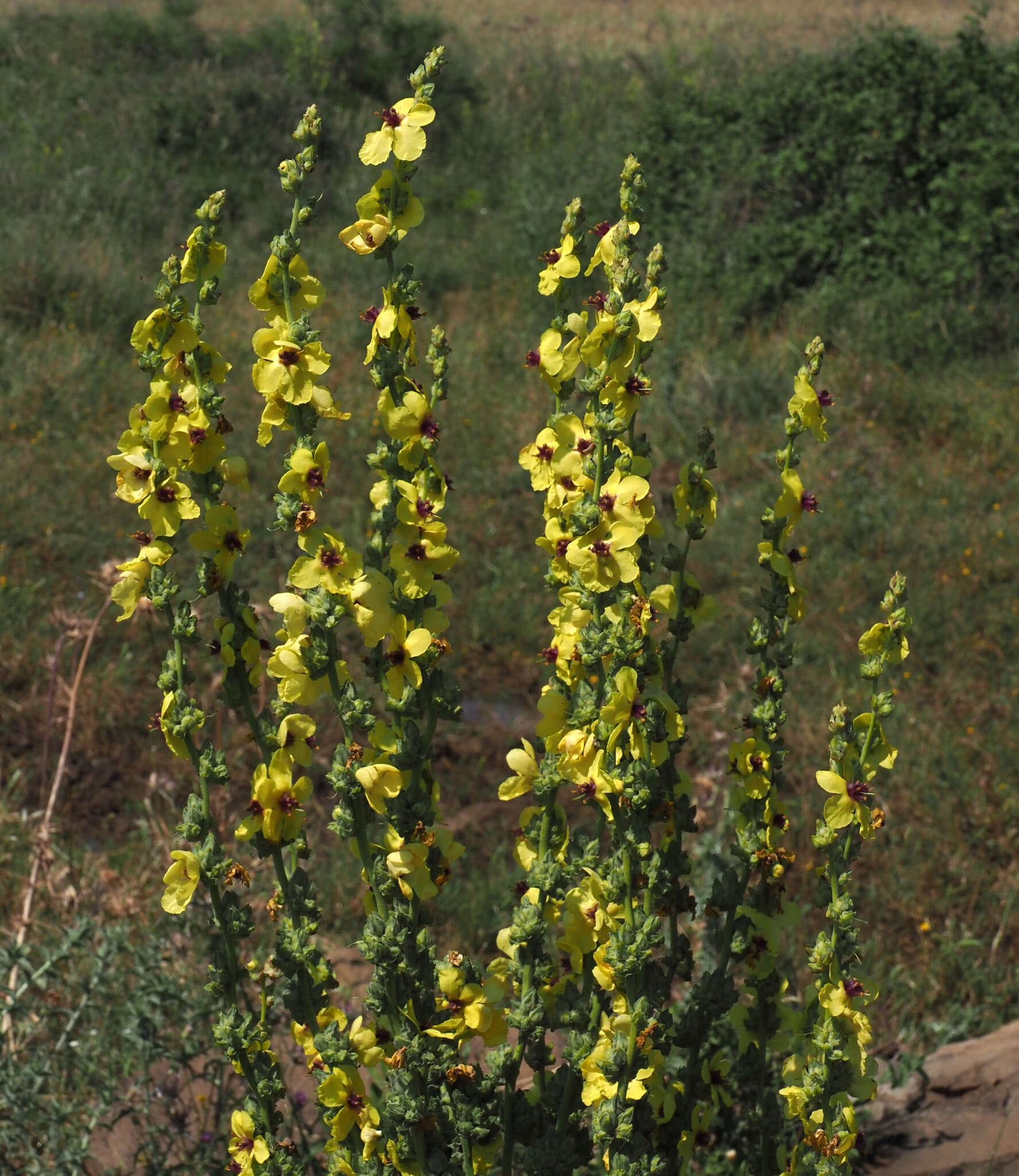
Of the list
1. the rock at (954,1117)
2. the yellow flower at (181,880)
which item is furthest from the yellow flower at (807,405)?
the rock at (954,1117)

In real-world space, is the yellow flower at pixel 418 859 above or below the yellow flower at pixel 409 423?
below

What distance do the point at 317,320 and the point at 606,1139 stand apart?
752cm

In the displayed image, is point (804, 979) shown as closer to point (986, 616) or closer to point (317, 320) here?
point (986, 616)

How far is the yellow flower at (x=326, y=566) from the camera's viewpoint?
1.48 metres

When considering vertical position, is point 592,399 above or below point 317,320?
above

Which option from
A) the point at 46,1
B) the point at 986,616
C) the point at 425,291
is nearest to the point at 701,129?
the point at 425,291

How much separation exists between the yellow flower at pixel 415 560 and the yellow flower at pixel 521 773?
27 cm

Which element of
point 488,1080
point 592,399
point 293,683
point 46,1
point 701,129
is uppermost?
point 592,399

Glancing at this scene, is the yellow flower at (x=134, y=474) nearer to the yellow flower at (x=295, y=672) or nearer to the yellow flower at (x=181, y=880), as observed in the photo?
the yellow flower at (x=295, y=672)

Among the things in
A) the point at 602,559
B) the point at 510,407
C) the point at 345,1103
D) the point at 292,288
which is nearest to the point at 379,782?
the point at 602,559

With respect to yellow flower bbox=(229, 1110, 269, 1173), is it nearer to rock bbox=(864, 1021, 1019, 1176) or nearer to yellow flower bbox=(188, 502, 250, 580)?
yellow flower bbox=(188, 502, 250, 580)

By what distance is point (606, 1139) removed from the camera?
1.62 metres

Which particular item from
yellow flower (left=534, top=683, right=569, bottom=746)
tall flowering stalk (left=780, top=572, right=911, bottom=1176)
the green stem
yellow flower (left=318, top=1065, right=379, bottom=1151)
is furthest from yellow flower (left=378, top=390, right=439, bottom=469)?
yellow flower (left=318, top=1065, right=379, bottom=1151)

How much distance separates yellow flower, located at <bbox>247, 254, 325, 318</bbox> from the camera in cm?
151
